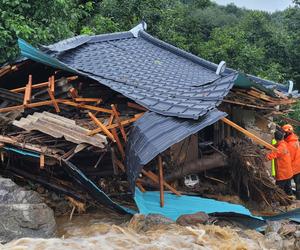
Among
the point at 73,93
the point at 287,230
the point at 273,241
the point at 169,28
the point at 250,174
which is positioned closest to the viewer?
the point at 273,241

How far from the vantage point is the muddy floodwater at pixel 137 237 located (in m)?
5.63

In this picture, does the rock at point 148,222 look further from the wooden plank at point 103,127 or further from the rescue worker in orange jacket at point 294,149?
the rescue worker in orange jacket at point 294,149

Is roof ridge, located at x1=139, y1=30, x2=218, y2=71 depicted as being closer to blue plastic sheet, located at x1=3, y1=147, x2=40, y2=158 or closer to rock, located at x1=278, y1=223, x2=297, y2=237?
rock, located at x1=278, y1=223, x2=297, y2=237

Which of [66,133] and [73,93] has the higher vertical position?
[73,93]

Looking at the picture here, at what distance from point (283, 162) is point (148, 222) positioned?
4.34m

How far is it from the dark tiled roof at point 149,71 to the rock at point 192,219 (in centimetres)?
154

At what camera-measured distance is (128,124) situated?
723 cm

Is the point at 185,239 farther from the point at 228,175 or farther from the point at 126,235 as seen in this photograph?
the point at 228,175

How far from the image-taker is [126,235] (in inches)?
237

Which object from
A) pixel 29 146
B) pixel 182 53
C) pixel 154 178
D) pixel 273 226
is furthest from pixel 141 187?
pixel 182 53

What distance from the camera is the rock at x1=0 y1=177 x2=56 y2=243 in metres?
6.19

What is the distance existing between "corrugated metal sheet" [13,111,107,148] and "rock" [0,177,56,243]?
3.38 feet

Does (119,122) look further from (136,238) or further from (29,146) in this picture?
(136,238)

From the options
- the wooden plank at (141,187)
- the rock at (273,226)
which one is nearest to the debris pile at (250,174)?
the rock at (273,226)
